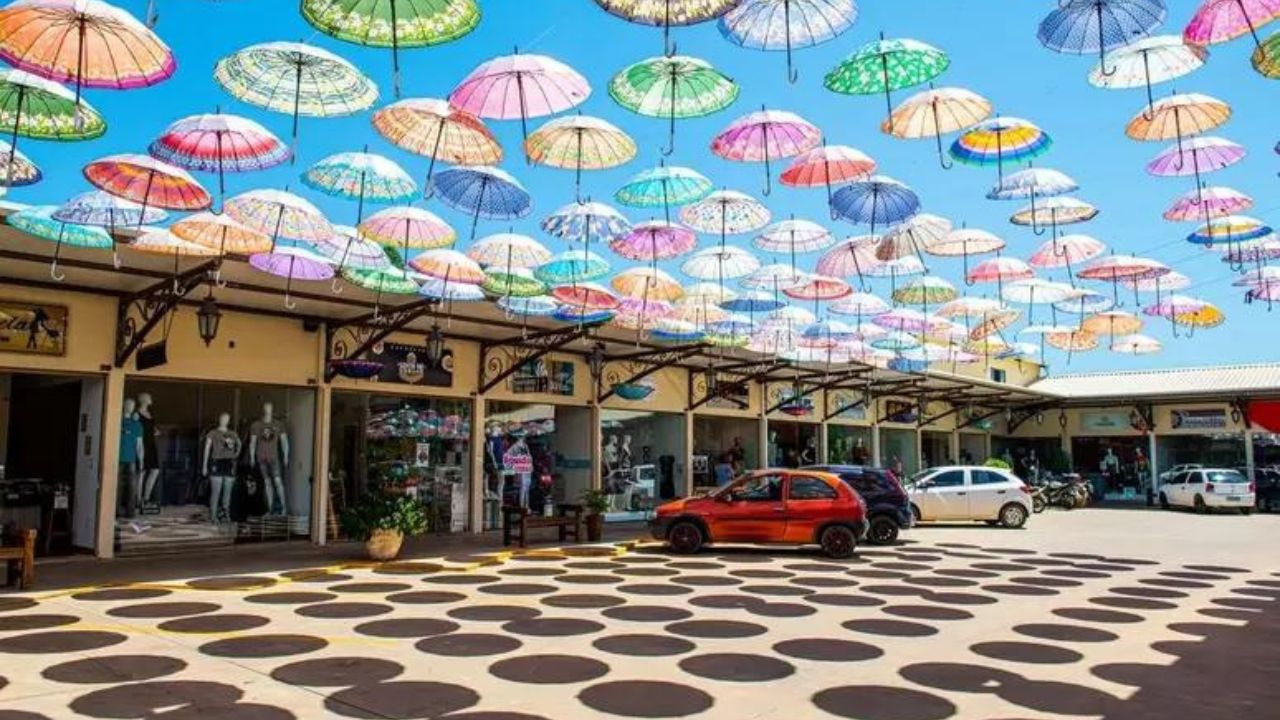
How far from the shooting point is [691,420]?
23297mm

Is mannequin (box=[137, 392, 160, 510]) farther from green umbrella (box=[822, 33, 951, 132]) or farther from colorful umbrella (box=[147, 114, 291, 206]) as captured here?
green umbrella (box=[822, 33, 951, 132])

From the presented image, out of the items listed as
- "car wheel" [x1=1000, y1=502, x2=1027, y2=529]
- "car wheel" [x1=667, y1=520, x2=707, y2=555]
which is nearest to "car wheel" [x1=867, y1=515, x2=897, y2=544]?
"car wheel" [x1=667, y1=520, x2=707, y2=555]

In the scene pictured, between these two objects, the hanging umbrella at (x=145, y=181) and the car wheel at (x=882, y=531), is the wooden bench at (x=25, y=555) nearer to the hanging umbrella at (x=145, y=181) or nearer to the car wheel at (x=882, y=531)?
the hanging umbrella at (x=145, y=181)

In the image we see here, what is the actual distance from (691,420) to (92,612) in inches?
633

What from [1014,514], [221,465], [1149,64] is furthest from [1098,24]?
[1014,514]

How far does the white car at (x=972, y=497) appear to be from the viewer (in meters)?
20.6

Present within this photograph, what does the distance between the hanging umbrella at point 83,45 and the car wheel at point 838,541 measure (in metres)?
10.7

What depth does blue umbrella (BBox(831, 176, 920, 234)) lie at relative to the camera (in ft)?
38.3

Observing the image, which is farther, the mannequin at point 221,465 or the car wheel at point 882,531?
the car wheel at point 882,531

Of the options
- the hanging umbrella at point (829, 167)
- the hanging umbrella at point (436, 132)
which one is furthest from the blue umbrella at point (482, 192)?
the hanging umbrella at point (829, 167)

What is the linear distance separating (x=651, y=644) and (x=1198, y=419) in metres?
33.6

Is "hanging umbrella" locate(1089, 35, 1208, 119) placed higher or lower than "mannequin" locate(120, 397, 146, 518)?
higher

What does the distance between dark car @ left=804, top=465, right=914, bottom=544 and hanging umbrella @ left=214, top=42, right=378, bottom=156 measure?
10.8 meters

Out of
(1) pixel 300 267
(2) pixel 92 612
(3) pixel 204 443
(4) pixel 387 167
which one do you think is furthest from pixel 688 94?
(3) pixel 204 443
